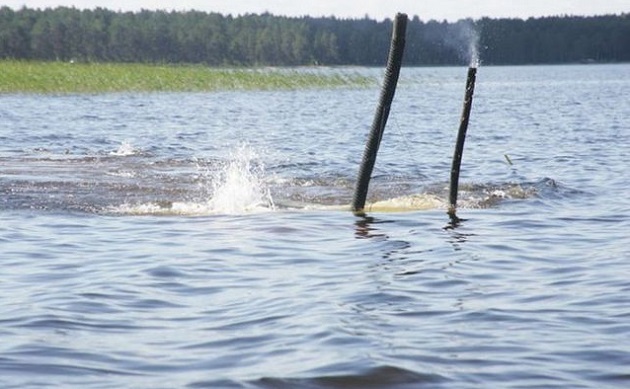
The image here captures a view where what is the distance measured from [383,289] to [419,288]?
1.14 feet

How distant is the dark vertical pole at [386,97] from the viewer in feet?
54.4

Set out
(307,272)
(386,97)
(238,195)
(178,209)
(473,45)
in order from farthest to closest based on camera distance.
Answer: (238,195) → (178,209) → (473,45) → (386,97) → (307,272)

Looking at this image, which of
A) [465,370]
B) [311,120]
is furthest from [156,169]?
[311,120]

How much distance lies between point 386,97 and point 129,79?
2067 inches

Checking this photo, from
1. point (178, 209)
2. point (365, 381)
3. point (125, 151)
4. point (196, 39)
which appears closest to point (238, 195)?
point (178, 209)

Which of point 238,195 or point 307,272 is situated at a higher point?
point 307,272

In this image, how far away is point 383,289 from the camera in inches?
458

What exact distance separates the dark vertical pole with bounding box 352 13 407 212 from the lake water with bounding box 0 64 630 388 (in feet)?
1.81

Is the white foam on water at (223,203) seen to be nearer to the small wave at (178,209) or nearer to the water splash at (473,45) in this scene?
the small wave at (178,209)

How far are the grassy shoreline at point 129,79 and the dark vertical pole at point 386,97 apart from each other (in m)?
44.7

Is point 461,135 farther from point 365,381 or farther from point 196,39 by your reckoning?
point 196,39

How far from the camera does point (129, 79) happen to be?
68000 mm

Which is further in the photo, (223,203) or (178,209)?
(223,203)

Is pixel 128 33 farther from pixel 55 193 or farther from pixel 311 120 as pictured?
pixel 55 193
